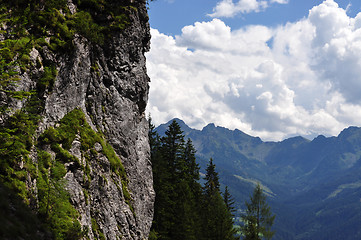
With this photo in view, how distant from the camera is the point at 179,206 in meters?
44.0

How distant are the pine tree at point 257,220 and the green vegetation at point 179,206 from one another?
515cm

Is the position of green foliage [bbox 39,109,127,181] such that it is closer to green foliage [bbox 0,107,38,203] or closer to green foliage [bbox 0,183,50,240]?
green foliage [bbox 0,107,38,203]

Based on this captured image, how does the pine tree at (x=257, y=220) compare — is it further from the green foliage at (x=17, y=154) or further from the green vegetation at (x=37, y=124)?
the green foliage at (x=17, y=154)

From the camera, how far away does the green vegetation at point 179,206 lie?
42.6 meters

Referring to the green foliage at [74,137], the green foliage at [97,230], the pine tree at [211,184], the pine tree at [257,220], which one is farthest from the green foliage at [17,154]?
the pine tree at [211,184]

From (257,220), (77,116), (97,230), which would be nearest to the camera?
(97,230)

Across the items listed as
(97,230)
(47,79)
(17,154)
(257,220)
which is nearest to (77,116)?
(47,79)

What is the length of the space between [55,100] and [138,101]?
1438 centimetres

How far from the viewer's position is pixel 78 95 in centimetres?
2311

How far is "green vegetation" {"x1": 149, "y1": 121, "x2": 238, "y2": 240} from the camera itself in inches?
1678

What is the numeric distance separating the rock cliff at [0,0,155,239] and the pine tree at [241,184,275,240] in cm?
2016

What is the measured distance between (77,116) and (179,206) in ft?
90.9

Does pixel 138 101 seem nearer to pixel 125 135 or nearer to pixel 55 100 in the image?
pixel 125 135

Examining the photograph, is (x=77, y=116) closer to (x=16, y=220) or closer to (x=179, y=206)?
(x=16, y=220)
